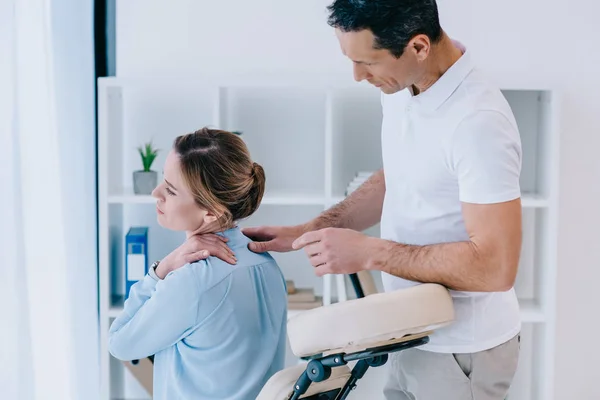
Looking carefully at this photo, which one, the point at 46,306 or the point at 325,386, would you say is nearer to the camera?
the point at 325,386

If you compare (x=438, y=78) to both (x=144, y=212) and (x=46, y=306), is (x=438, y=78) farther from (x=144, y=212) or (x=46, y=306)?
(x=144, y=212)

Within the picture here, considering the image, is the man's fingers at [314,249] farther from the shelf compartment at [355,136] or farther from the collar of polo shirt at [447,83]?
the shelf compartment at [355,136]

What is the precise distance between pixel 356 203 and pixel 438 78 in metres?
0.45

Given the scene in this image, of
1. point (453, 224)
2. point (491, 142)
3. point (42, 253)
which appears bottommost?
point (42, 253)

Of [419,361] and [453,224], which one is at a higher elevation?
[453,224]

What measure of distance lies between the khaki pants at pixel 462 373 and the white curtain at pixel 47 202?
1.06 m

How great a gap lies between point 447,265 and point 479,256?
0.06m

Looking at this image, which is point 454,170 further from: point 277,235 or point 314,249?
point 277,235

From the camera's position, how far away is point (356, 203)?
194 cm

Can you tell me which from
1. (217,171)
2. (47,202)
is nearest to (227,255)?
(217,171)

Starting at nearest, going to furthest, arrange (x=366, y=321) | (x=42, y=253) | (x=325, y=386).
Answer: (x=366, y=321) < (x=325, y=386) < (x=42, y=253)

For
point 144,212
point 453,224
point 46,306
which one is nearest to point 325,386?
point 453,224

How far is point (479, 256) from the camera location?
1.45 meters

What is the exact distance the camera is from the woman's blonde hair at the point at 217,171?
1.57 m
